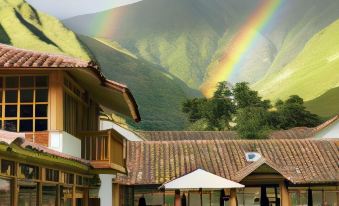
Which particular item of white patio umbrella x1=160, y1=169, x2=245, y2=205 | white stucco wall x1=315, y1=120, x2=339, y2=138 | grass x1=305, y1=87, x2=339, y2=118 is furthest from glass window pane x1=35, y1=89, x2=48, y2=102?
grass x1=305, y1=87, x2=339, y2=118

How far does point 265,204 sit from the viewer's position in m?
27.0

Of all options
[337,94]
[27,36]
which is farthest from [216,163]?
[337,94]

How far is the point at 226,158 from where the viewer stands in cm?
2820

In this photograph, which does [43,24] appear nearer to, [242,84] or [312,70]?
[242,84]

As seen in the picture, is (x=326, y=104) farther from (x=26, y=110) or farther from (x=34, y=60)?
(x=34, y=60)

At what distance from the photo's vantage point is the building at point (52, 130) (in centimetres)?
1172

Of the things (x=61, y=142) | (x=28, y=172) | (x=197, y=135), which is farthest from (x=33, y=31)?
(x=28, y=172)

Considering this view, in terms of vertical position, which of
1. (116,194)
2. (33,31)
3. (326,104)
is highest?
(33,31)

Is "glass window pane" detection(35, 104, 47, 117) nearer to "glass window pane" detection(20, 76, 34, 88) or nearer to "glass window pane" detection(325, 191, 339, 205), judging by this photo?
"glass window pane" detection(20, 76, 34, 88)

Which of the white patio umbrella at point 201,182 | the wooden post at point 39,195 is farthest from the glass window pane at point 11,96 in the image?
the white patio umbrella at point 201,182

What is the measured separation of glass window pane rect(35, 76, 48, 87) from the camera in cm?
1622

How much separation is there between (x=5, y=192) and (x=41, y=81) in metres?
5.98

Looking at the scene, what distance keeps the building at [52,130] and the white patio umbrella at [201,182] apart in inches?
116

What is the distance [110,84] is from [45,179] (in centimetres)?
533
